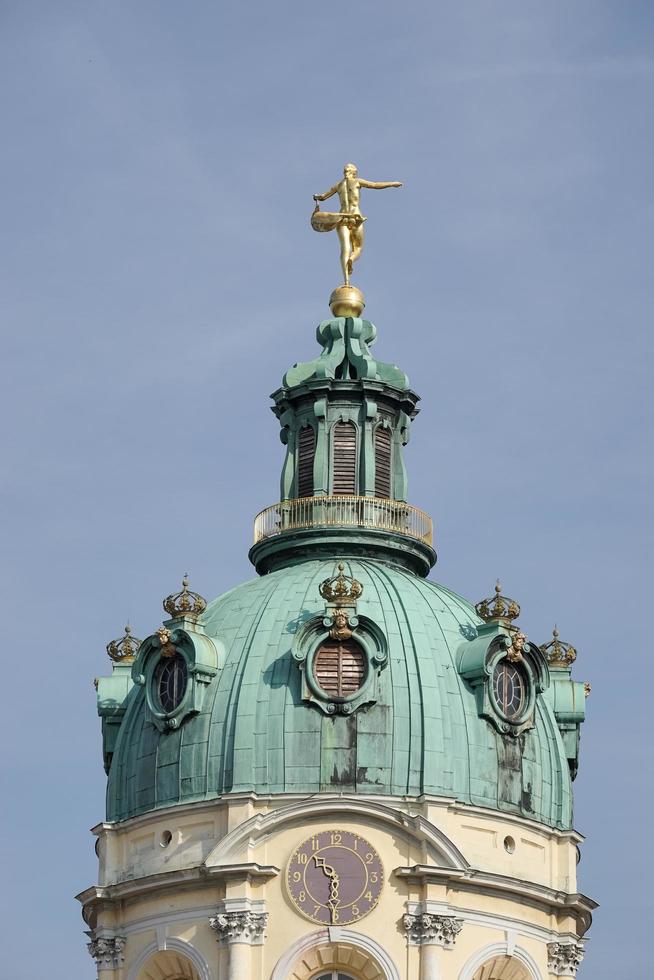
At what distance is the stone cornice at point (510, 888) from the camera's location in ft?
302

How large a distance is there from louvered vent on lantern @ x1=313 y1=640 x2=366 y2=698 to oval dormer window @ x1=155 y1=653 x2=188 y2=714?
4.00 m

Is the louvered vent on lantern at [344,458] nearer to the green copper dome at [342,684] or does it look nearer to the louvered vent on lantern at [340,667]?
the green copper dome at [342,684]

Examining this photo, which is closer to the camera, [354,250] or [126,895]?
[126,895]

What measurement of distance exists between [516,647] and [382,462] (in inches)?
353

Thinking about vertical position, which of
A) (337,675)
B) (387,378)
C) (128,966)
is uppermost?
(387,378)

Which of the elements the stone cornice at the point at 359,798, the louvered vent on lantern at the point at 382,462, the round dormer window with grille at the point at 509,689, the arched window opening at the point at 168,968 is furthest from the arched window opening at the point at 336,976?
the louvered vent on lantern at the point at 382,462

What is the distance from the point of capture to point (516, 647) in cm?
9581

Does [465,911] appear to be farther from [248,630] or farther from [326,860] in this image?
[248,630]

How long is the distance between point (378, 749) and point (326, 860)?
11.2 feet

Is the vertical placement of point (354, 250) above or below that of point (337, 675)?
above

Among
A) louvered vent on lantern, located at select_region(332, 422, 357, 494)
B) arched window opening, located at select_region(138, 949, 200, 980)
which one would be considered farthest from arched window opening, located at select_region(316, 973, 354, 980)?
louvered vent on lantern, located at select_region(332, 422, 357, 494)

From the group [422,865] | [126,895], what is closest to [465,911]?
[422,865]

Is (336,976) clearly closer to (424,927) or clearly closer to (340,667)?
(424,927)

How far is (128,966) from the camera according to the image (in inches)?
3718
